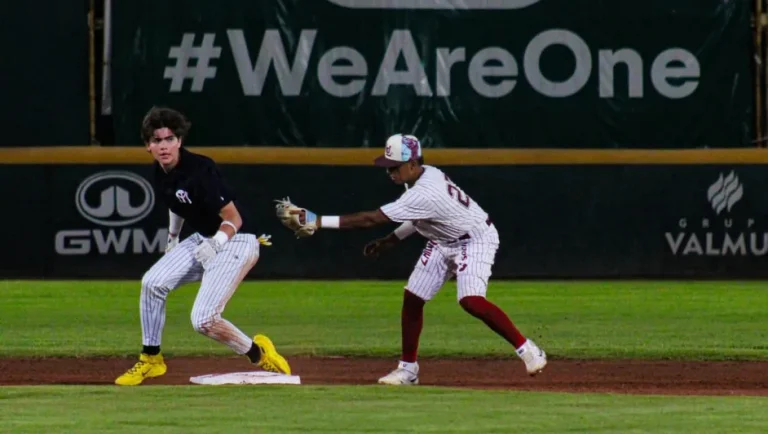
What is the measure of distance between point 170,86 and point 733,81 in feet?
23.0

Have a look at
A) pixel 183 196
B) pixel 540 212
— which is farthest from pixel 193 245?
pixel 540 212

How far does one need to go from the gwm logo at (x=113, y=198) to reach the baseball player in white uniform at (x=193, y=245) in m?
8.28

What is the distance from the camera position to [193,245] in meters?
9.34

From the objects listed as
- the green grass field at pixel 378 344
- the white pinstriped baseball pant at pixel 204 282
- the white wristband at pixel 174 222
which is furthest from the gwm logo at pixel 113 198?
the white pinstriped baseball pant at pixel 204 282

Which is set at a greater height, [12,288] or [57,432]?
[57,432]

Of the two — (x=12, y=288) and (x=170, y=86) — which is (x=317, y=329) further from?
(x=170, y=86)

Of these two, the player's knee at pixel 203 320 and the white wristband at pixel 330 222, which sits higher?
the white wristband at pixel 330 222

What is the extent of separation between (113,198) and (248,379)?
8.56 meters

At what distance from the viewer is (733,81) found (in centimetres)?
1925

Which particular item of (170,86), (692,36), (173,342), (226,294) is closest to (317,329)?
(173,342)

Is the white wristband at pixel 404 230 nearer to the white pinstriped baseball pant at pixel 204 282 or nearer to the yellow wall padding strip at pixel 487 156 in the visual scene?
the white pinstriped baseball pant at pixel 204 282

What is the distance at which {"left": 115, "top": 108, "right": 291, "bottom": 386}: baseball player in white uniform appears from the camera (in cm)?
904

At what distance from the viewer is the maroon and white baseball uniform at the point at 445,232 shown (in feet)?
30.5

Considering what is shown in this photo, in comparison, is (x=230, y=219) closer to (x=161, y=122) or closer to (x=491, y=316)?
(x=161, y=122)
